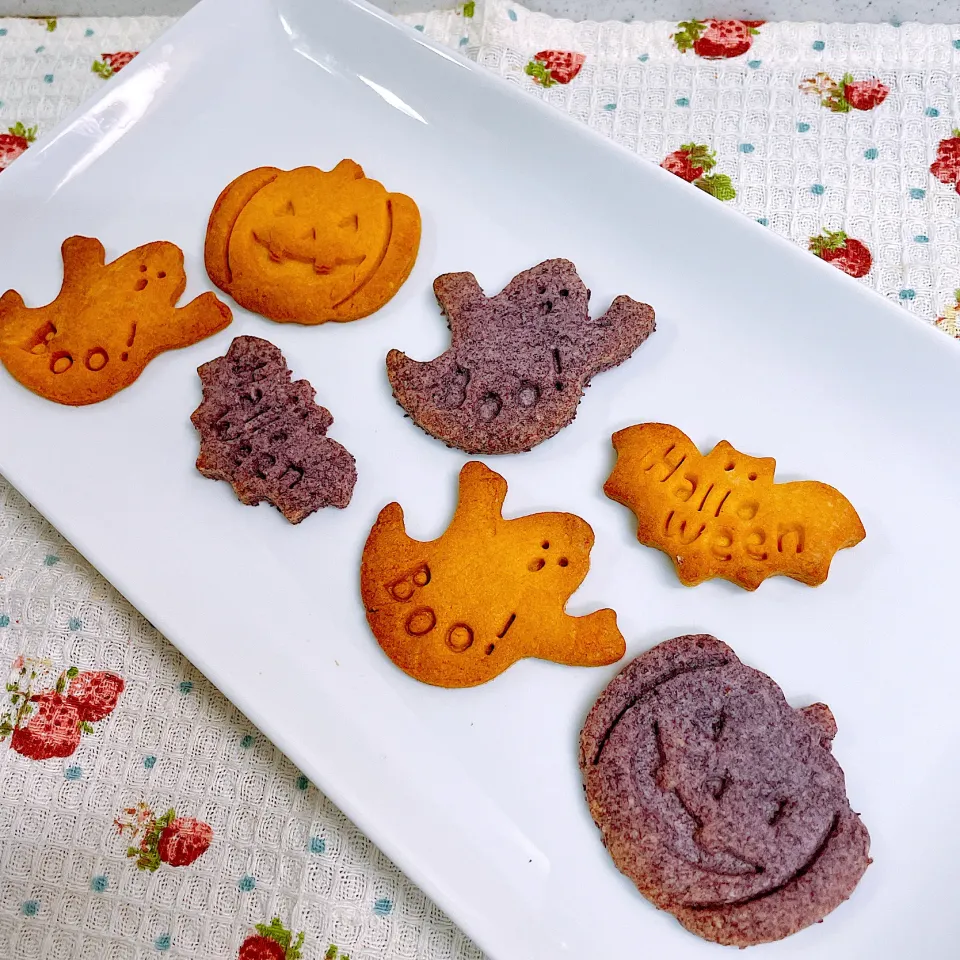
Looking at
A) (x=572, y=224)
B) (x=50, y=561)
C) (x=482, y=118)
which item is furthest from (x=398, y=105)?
(x=50, y=561)

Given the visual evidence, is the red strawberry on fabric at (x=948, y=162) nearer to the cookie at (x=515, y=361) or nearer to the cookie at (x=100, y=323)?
the cookie at (x=515, y=361)

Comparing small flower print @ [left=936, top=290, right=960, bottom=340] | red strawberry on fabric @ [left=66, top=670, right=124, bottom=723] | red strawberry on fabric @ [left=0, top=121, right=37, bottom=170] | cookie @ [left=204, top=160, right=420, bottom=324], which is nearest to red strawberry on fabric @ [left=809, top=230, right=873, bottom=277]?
small flower print @ [left=936, top=290, right=960, bottom=340]

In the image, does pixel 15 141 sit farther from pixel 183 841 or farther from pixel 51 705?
pixel 183 841

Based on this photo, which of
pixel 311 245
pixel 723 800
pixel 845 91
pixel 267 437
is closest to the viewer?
pixel 723 800

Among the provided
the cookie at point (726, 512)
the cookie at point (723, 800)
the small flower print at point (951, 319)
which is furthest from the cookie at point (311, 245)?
the small flower print at point (951, 319)

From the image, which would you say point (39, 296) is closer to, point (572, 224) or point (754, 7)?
point (572, 224)

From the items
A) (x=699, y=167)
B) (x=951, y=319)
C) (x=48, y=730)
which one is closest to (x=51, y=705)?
(x=48, y=730)
